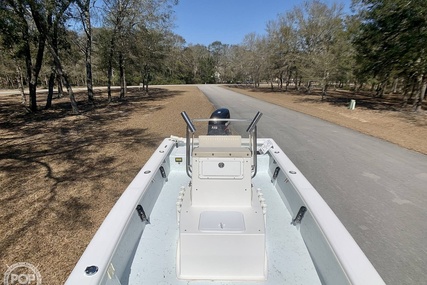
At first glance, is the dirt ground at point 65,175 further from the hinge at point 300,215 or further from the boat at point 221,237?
the hinge at point 300,215

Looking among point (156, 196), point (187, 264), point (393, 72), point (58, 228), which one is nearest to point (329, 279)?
point (187, 264)

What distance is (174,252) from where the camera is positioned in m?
2.13

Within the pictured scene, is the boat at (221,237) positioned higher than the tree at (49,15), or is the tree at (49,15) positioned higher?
the tree at (49,15)

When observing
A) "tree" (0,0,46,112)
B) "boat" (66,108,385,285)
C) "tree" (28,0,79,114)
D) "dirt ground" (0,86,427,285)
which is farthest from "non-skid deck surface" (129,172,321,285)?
"tree" (28,0,79,114)

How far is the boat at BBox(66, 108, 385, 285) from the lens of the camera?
1.64 m

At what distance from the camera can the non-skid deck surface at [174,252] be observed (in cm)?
188

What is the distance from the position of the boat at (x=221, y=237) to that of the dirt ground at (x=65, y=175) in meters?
1.01

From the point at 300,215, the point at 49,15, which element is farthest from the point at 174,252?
the point at 49,15

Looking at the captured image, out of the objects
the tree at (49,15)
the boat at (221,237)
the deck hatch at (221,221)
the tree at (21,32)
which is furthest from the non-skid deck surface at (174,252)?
the tree at (49,15)

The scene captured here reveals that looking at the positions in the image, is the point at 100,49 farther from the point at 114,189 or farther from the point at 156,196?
the point at 156,196

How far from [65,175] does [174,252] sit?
3.67 meters

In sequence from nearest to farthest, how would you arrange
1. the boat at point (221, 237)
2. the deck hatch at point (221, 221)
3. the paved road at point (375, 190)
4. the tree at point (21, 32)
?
the boat at point (221, 237), the deck hatch at point (221, 221), the paved road at point (375, 190), the tree at point (21, 32)

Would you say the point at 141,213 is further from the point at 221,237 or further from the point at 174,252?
the point at 221,237

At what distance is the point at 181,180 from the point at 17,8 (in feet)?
39.1
